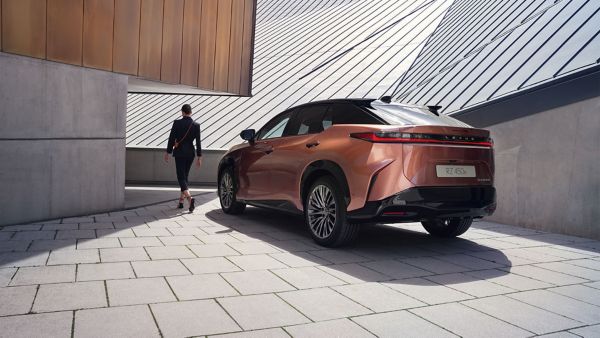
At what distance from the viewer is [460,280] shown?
4410 mm

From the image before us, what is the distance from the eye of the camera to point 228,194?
8.10 m

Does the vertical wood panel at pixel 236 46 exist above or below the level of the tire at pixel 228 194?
above

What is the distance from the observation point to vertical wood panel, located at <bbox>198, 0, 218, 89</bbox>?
10.1 meters

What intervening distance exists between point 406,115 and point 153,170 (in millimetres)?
9404

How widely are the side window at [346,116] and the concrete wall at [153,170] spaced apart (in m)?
7.61

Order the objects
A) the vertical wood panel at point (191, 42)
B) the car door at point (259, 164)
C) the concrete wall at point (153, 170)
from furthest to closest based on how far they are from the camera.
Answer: the concrete wall at point (153, 170), the vertical wood panel at point (191, 42), the car door at point (259, 164)

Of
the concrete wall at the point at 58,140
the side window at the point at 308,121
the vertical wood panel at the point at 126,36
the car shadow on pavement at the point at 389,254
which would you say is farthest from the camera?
the vertical wood panel at the point at 126,36

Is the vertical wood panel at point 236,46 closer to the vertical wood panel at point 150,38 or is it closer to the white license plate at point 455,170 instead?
the vertical wood panel at point 150,38

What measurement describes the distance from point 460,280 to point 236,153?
4.48 metres

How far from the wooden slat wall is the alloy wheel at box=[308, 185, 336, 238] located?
3985 millimetres

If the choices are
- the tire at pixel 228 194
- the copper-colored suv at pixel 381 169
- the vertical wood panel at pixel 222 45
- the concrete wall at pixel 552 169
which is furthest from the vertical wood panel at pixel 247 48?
the concrete wall at pixel 552 169


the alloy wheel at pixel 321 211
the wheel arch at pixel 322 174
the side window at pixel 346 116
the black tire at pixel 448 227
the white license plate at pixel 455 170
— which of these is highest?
the side window at pixel 346 116

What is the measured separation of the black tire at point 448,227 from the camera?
20.6 ft

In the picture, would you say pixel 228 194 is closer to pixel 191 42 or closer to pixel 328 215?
pixel 328 215
